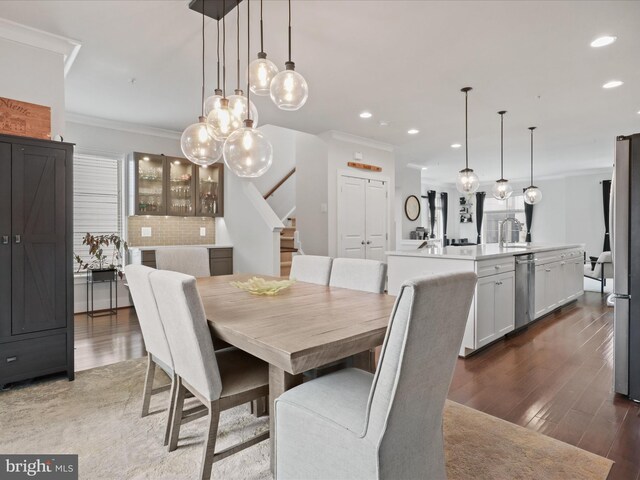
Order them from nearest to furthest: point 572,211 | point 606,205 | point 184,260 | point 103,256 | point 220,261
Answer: point 184,260 → point 103,256 → point 220,261 → point 606,205 → point 572,211

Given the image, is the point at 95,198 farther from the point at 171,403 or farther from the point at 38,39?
the point at 171,403

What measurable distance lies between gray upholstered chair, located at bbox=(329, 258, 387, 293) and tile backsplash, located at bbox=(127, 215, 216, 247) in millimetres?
3878

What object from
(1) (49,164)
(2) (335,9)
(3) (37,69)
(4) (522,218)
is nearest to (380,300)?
(2) (335,9)

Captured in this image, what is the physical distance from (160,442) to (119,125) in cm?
473

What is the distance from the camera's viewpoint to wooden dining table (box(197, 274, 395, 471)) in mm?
1263

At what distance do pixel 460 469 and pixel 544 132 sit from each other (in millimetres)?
6008

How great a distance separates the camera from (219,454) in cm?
161

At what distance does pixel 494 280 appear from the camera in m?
3.49

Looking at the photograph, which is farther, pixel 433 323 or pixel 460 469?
pixel 460 469

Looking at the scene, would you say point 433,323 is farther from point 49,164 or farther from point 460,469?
point 49,164

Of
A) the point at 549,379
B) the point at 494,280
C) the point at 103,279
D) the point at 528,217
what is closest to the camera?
the point at 549,379

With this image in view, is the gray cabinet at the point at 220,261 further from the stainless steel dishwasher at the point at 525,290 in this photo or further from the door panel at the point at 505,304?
the stainless steel dishwasher at the point at 525,290

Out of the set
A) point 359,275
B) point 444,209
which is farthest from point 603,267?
point 444,209

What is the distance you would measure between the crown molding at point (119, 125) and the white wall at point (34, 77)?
2032mm
